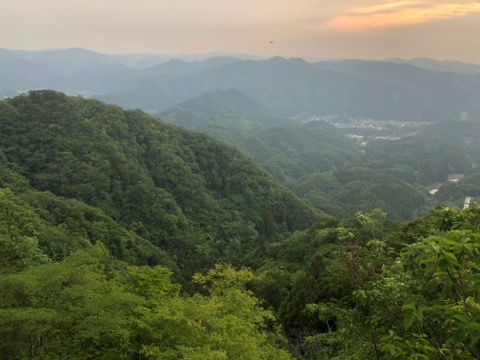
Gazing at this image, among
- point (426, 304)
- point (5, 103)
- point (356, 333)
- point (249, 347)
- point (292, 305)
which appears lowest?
point (292, 305)

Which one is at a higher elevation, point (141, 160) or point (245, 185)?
point (141, 160)

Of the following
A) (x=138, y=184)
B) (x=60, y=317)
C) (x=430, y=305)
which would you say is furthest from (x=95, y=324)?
(x=138, y=184)

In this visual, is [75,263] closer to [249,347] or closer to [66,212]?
[249,347]

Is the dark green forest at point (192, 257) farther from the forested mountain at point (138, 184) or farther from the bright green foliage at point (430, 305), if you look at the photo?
the forested mountain at point (138, 184)

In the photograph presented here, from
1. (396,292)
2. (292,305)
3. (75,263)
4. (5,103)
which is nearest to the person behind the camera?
(396,292)

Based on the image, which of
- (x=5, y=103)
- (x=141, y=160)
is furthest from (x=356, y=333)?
(x=5, y=103)

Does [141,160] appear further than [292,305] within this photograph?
Yes

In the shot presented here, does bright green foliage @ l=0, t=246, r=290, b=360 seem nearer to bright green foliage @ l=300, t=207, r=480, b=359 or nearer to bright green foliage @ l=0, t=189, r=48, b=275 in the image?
bright green foliage @ l=0, t=189, r=48, b=275
